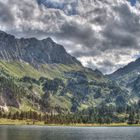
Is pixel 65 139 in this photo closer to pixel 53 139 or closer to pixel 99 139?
pixel 53 139

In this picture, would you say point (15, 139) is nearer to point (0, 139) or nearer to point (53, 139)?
point (0, 139)

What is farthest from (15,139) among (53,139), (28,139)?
(53,139)

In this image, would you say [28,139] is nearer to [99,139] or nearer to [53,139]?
[53,139]

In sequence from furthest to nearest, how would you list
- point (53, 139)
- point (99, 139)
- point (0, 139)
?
1. point (99, 139)
2. point (53, 139)
3. point (0, 139)

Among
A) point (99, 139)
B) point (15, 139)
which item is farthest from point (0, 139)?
point (99, 139)

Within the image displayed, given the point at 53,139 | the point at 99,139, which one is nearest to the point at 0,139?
the point at 53,139

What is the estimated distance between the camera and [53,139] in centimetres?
14500

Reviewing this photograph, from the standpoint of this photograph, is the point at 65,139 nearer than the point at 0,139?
No

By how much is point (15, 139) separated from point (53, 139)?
17.6 m

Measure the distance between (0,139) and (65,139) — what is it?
3099 centimetres

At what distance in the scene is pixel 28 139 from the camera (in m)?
139

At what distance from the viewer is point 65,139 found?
149 m

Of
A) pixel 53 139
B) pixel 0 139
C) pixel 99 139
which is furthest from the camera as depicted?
pixel 99 139

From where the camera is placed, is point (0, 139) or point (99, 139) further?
point (99, 139)
